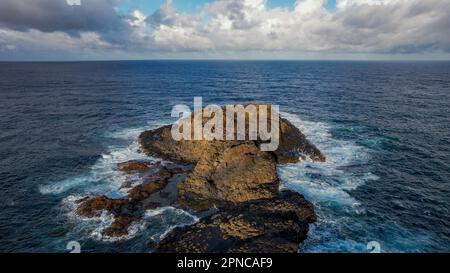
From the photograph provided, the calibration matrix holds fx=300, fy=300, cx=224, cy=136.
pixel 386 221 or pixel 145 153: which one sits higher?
pixel 145 153

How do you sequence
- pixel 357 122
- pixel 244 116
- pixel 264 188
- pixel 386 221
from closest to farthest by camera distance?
pixel 386 221, pixel 264 188, pixel 244 116, pixel 357 122

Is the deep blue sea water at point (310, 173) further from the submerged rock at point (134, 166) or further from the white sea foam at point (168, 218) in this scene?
the submerged rock at point (134, 166)

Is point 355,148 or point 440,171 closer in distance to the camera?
point 440,171

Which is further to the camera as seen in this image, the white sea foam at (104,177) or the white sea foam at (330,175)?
the white sea foam at (104,177)

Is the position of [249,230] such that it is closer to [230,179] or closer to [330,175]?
[230,179]

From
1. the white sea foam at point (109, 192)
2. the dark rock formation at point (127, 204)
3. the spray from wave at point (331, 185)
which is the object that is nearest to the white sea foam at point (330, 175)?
the spray from wave at point (331, 185)

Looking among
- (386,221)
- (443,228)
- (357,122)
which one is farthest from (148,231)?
(357,122)
